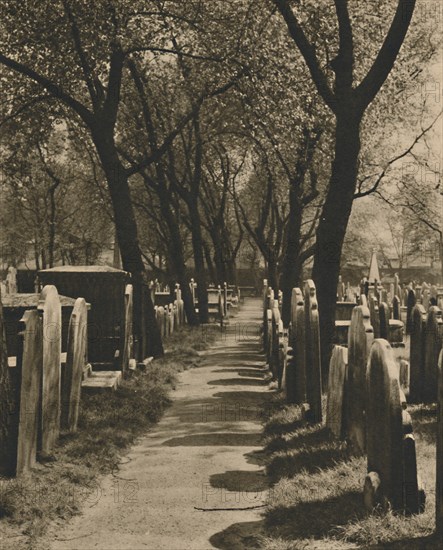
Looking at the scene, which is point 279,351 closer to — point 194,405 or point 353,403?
point 194,405

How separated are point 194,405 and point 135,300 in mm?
4830

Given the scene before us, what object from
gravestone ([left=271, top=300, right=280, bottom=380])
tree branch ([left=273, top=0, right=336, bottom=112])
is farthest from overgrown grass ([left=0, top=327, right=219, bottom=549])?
tree branch ([left=273, top=0, right=336, bottom=112])

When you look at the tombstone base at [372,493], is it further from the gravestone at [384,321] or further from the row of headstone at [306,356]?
the gravestone at [384,321]

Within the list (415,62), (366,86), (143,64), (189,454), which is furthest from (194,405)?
(415,62)

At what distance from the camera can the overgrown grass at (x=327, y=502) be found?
5199 mm

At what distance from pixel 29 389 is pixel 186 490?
5.44 ft

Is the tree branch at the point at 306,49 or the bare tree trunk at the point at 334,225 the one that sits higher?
the tree branch at the point at 306,49

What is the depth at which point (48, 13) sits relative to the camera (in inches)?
595

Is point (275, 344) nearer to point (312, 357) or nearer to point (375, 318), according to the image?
point (375, 318)

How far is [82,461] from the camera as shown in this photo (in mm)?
7523

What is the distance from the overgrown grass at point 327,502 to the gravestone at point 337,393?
16 cm

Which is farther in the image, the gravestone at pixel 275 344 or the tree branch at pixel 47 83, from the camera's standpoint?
the tree branch at pixel 47 83

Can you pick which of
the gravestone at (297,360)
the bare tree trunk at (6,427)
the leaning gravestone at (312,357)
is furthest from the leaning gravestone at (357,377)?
the bare tree trunk at (6,427)

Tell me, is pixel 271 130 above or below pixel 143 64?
below
